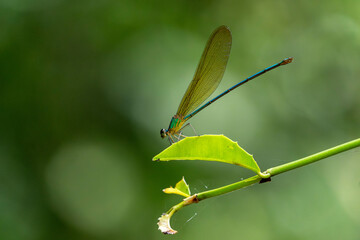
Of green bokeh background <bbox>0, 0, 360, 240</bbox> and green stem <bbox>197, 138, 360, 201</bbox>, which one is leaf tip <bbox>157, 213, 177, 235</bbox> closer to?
green stem <bbox>197, 138, 360, 201</bbox>

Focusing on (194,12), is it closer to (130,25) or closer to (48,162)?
(130,25)

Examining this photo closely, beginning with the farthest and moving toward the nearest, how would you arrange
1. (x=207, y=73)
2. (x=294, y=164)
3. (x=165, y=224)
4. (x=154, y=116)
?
(x=154, y=116)
(x=207, y=73)
(x=165, y=224)
(x=294, y=164)

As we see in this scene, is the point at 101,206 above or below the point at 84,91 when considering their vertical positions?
below

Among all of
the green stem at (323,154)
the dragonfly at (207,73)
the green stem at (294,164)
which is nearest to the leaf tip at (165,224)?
the green stem at (294,164)

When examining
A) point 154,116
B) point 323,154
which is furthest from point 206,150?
point 154,116

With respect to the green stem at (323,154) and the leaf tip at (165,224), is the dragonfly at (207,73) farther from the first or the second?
the green stem at (323,154)

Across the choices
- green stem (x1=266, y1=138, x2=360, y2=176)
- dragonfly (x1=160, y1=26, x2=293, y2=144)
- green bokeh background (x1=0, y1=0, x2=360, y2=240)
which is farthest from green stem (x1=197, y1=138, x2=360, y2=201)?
green bokeh background (x1=0, y1=0, x2=360, y2=240)

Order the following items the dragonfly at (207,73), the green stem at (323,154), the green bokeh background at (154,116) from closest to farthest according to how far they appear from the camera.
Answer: the green stem at (323,154) < the dragonfly at (207,73) < the green bokeh background at (154,116)

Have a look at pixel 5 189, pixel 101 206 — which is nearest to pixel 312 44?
pixel 101 206

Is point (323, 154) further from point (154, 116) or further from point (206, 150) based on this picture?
point (154, 116)
